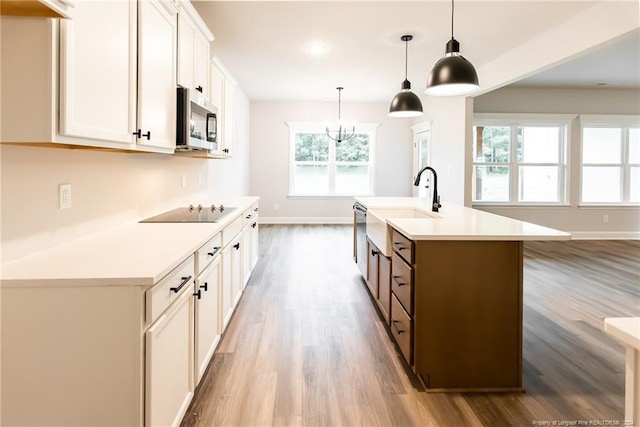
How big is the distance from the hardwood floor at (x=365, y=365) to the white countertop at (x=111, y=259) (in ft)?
2.76

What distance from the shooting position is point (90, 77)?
5.01ft

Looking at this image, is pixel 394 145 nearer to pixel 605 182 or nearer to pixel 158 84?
pixel 605 182

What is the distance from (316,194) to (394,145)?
2.04m

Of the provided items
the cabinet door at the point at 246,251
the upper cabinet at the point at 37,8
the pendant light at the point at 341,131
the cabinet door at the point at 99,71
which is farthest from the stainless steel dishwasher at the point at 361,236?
the pendant light at the point at 341,131

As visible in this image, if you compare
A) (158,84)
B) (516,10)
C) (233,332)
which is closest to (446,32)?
(516,10)

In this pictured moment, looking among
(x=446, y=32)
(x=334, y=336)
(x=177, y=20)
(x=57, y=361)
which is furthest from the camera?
(x=446, y=32)

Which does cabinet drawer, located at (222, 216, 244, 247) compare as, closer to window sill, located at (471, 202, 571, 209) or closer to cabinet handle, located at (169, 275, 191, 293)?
cabinet handle, located at (169, 275, 191, 293)

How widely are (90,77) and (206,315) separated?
127 centimetres

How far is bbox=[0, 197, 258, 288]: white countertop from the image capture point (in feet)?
4.22

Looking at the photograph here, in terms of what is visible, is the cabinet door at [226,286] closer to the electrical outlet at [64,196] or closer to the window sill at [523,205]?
the electrical outlet at [64,196]

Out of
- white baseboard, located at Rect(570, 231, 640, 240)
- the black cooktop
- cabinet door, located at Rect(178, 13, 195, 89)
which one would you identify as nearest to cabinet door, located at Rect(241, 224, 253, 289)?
the black cooktop

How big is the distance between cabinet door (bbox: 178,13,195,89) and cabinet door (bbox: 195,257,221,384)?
1271 millimetres

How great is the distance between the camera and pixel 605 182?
7270mm

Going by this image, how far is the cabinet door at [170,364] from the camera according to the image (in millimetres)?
1359
